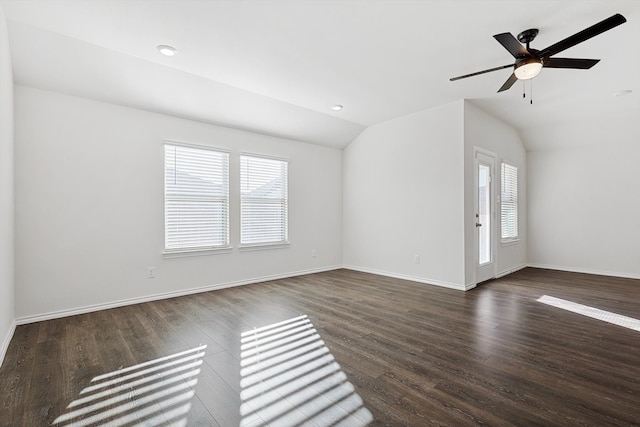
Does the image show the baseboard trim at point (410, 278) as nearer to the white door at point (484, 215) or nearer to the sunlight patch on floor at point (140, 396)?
the white door at point (484, 215)

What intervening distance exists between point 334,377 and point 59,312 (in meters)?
3.35

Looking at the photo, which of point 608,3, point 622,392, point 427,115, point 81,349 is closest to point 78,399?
point 81,349

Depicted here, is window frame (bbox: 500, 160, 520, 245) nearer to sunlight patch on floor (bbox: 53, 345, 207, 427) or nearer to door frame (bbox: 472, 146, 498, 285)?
door frame (bbox: 472, 146, 498, 285)

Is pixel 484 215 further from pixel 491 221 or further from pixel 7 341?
pixel 7 341

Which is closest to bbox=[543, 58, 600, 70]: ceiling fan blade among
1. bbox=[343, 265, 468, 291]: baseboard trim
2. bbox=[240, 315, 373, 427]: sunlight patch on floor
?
bbox=[343, 265, 468, 291]: baseboard trim

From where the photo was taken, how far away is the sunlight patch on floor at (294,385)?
177cm

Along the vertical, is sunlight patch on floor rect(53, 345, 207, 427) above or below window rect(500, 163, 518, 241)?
below

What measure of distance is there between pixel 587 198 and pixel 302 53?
6385 millimetres

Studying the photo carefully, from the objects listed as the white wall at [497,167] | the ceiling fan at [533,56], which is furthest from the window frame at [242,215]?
the ceiling fan at [533,56]

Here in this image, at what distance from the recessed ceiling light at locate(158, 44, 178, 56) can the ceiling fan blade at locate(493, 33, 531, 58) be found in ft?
9.73

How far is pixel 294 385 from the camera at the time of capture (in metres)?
2.11

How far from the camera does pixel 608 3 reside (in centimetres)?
244

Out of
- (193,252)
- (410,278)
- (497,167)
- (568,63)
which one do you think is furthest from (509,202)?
(193,252)

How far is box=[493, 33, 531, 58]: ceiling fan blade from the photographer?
7.84 ft
